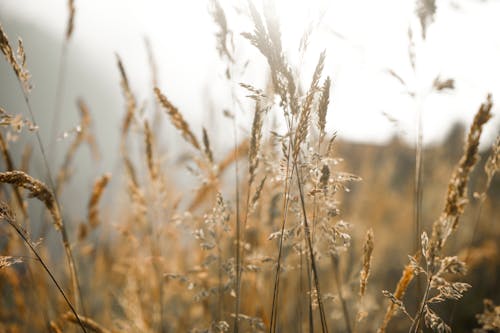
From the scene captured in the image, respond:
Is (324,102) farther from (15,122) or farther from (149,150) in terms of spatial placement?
(15,122)

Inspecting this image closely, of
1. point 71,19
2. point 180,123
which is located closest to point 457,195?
point 180,123

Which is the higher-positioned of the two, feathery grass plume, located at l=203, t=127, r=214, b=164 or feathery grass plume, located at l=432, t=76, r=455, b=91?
feathery grass plume, located at l=432, t=76, r=455, b=91

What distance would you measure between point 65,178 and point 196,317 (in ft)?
3.89

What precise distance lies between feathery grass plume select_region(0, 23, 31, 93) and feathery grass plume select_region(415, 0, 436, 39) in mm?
1109

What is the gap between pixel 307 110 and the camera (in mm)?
789

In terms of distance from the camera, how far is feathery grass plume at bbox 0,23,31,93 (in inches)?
36.3

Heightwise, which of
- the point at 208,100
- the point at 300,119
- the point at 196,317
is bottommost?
the point at 196,317

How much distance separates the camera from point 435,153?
3900 mm

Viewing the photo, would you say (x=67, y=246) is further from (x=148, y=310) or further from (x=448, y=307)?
(x=448, y=307)

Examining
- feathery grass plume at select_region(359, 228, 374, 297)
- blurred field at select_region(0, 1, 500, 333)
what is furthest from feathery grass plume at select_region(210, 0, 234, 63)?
feathery grass plume at select_region(359, 228, 374, 297)

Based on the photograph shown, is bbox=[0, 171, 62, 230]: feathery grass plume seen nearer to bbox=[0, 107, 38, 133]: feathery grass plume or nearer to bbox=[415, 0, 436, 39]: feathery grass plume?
bbox=[0, 107, 38, 133]: feathery grass plume

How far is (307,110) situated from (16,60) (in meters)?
0.81

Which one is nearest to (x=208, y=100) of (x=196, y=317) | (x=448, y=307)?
(x=196, y=317)

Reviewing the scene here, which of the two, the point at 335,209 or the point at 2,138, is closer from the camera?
the point at 335,209
